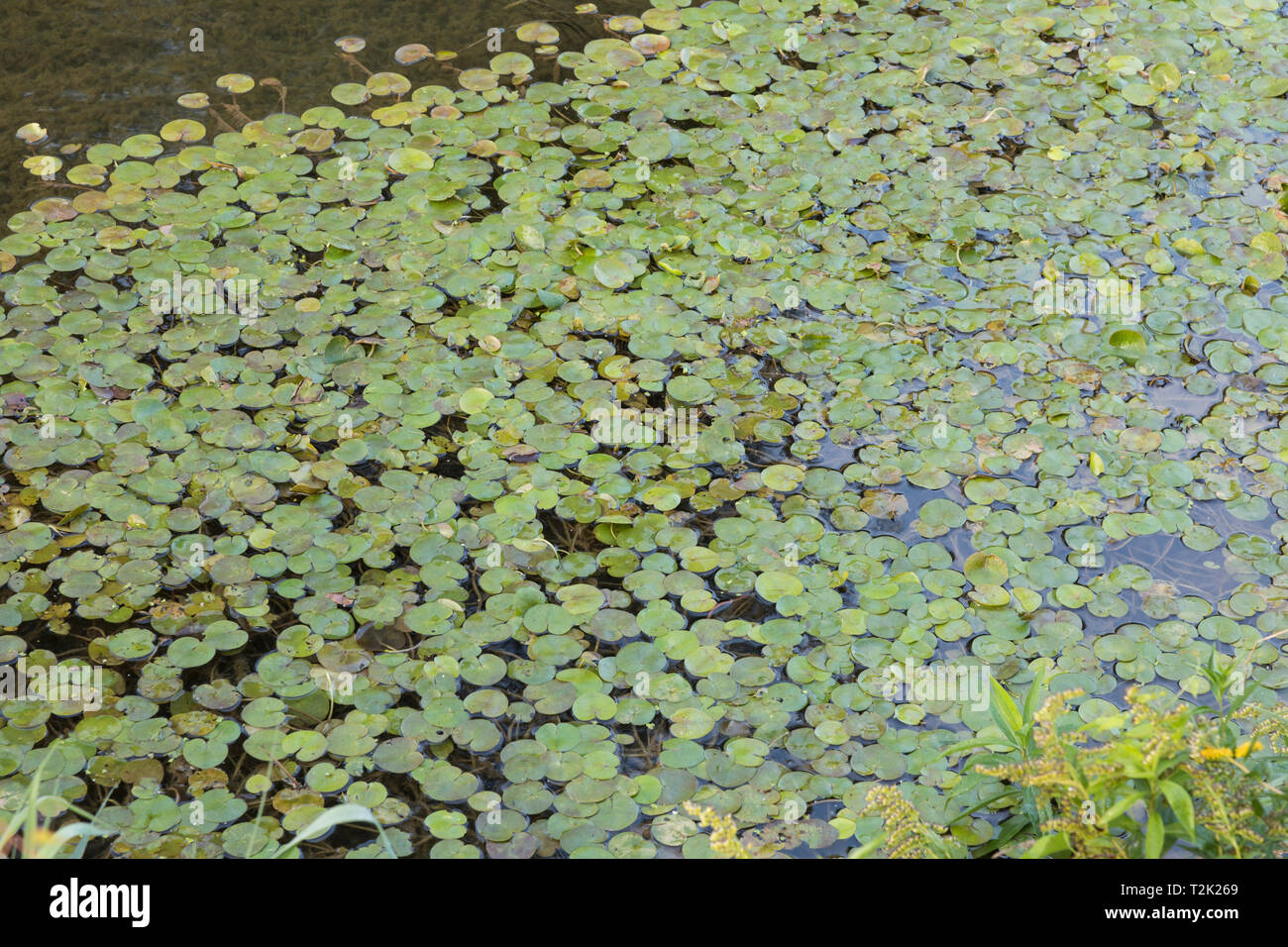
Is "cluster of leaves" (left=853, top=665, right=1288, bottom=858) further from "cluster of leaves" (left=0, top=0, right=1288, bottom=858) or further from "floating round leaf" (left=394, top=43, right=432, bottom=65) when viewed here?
"floating round leaf" (left=394, top=43, right=432, bottom=65)

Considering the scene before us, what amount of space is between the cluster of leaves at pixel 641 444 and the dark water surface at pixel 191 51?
0.51 ft

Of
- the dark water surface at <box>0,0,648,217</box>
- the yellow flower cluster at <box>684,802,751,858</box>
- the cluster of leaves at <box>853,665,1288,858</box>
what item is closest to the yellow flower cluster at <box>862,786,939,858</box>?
the cluster of leaves at <box>853,665,1288,858</box>

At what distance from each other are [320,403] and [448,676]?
1.00 meters

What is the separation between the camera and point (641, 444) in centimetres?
329

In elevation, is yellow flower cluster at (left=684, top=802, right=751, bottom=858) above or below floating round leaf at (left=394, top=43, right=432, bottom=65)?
below

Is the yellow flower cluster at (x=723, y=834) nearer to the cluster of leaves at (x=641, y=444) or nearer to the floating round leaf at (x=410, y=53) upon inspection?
the cluster of leaves at (x=641, y=444)

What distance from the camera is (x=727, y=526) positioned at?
3074mm

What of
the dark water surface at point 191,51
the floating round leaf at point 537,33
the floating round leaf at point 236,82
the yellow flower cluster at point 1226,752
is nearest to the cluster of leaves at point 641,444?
the floating round leaf at point 537,33

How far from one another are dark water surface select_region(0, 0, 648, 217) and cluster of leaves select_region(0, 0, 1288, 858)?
0.51ft

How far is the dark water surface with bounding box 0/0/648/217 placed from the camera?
4.31m
